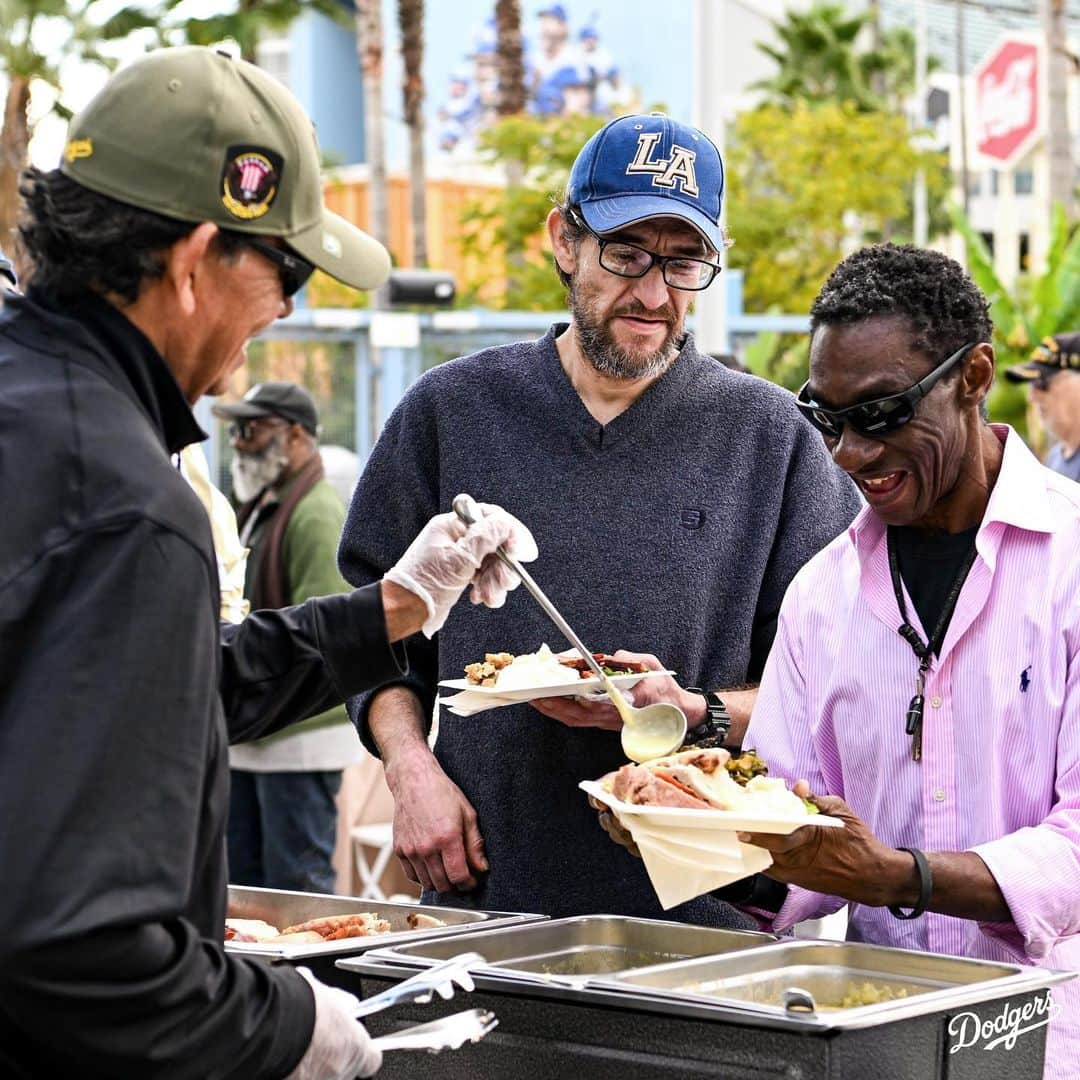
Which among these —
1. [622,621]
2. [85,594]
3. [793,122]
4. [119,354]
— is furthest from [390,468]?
[793,122]

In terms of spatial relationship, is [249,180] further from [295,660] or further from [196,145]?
[295,660]

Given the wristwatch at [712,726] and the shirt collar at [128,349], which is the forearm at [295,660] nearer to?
the shirt collar at [128,349]

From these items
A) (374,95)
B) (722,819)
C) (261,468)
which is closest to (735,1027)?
(722,819)

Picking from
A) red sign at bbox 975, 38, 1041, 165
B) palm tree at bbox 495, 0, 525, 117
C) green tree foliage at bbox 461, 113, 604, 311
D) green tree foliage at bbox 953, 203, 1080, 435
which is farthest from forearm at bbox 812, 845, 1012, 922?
red sign at bbox 975, 38, 1041, 165

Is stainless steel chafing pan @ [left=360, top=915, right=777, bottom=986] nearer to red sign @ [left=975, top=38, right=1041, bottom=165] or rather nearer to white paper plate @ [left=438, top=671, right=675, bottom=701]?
white paper plate @ [left=438, top=671, right=675, bottom=701]

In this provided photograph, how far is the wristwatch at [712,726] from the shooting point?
305 cm

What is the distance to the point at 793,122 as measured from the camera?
81.0 ft

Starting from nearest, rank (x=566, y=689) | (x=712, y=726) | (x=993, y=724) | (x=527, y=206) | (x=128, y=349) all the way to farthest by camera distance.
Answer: (x=128, y=349)
(x=993, y=724)
(x=566, y=689)
(x=712, y=726)
(x=527, y=206)

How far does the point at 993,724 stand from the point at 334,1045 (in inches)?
46.1

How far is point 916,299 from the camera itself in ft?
8.99

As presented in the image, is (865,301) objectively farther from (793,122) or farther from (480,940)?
(793,122)

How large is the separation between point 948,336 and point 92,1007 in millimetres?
1650

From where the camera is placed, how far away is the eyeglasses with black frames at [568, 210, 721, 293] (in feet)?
10.5

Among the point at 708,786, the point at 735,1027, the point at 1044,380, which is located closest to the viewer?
the point at 735,1027
